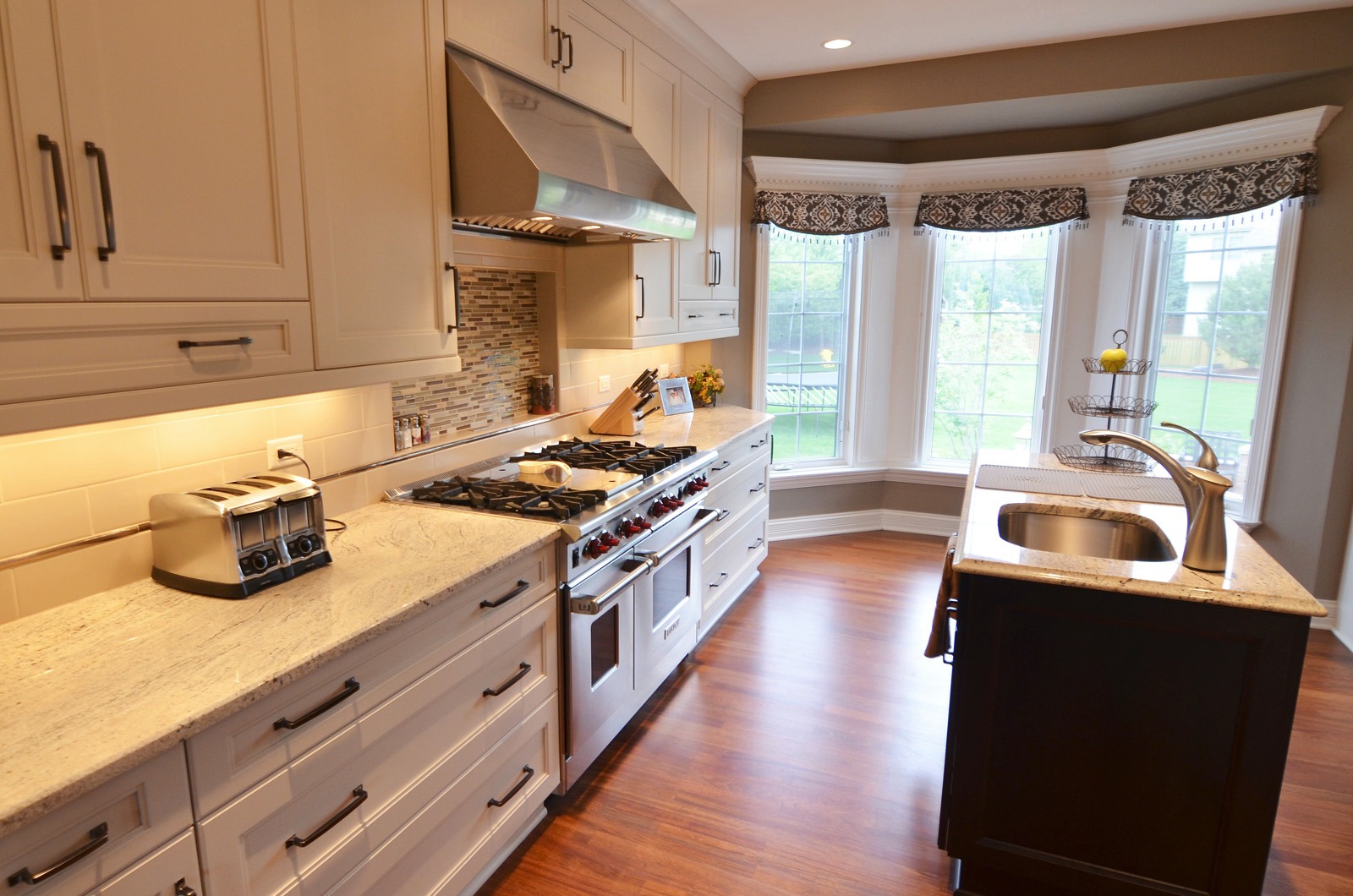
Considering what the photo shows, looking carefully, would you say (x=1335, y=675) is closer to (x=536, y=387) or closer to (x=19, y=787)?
(x=536, y=387)

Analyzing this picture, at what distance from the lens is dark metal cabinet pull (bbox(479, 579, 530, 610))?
1.83 meters

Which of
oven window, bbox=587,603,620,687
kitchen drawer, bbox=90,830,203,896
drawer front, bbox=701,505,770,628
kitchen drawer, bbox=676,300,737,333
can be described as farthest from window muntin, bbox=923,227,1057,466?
kitchen drawer, bbox=90,830,203,896

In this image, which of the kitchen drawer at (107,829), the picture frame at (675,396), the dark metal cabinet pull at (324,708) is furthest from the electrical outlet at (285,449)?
the picture frame at (675,396)

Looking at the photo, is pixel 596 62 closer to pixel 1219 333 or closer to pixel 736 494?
pixel 736 494

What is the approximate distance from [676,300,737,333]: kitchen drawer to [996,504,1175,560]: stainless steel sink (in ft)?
6.09

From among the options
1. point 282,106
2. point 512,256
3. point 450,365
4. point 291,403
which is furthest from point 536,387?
point 282,106

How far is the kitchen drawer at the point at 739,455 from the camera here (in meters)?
3.39

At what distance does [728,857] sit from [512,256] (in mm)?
2154

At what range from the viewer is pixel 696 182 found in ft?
12.3

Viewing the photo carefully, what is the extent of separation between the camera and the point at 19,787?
3.15 feet

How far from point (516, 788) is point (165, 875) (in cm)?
100

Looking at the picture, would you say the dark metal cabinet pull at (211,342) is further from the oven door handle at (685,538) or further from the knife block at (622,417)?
the knife block at (622,417)

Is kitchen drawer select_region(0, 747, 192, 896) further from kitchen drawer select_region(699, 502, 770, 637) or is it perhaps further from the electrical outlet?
kitchen drawer select_region(699, 502, 770, 637)

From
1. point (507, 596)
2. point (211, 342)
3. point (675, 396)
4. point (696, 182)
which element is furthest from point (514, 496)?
point (696, 182)
